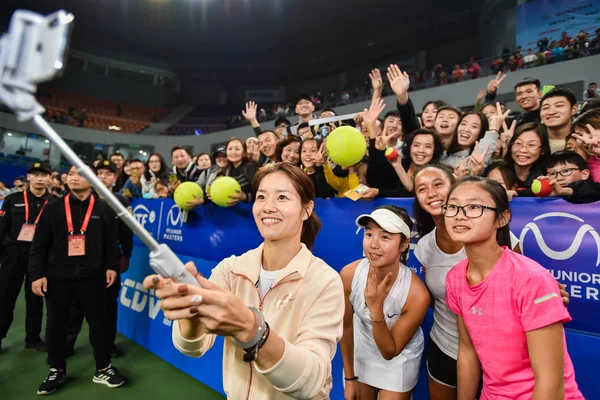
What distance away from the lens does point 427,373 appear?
2055 millimetres

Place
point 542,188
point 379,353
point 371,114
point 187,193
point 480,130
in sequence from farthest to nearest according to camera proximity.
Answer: point 187,193 < point 480,130 < point 371,114 < point 379,353 < point 542,188

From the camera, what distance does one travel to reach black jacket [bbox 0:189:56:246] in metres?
3.97

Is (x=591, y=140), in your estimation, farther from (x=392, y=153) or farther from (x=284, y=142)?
(x=284, y=142)

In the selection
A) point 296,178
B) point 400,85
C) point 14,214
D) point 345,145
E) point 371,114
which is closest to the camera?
point 296,178

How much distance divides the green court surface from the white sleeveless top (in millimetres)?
1622

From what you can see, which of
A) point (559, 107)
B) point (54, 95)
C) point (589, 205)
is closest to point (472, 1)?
point (559, 107)

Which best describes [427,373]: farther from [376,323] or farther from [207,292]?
[207,292]

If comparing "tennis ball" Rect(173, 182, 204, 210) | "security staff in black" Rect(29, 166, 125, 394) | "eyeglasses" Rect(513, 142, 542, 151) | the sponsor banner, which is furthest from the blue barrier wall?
the sponsor banner

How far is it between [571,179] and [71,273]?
3.87 m

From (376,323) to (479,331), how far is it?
482 millimetres

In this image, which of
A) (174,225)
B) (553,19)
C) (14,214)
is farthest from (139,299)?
(553,19)

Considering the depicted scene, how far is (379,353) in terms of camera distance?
1.92 metres

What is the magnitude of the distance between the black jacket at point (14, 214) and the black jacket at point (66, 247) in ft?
3.36

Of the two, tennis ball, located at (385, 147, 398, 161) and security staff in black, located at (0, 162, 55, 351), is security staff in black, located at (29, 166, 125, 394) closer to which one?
security staff in black, located at (0, 162, 55, 351)
